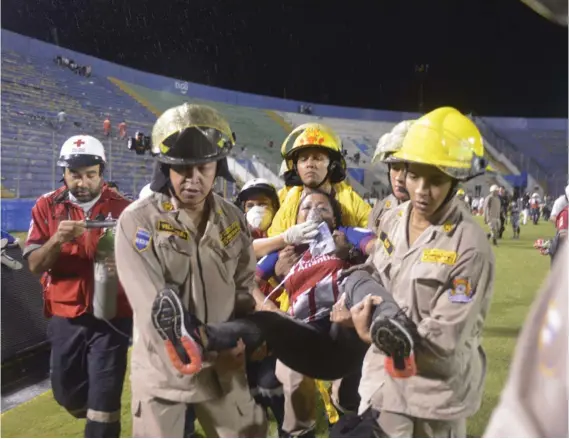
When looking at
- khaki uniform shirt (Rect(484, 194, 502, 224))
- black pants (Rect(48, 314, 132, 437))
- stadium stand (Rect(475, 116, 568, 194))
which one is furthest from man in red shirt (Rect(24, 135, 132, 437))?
khaki uniform shirt (Rect(484, 194, 502, 224))

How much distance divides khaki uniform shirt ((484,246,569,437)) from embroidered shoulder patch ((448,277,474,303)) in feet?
2.75

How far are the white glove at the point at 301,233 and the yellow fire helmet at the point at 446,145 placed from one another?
1.28ft

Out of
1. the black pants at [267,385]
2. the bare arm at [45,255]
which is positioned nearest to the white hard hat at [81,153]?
the bare arm at [45,255]

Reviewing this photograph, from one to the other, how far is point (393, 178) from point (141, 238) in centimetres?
91

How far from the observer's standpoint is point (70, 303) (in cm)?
186

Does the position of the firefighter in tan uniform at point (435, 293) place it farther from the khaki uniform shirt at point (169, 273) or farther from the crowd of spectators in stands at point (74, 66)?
the crowd of spectators in stands at point (74, 66)

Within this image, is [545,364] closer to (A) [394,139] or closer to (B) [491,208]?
(A) [394,139]

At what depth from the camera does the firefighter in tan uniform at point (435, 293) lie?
1.37 metres

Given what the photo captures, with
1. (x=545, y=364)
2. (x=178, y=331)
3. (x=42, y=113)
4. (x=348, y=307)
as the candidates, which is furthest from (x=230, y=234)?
(x=42, y=113)

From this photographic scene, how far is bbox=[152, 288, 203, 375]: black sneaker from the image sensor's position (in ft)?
4.44

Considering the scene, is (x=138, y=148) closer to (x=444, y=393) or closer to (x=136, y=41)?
(x=136, y=41)

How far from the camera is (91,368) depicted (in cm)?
181

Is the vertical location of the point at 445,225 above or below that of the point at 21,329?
above

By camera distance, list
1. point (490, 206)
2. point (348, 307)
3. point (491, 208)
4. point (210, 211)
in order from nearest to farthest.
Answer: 1. point (210, 211)
2. point (348, 307)
3. point (490, 206)
4. point (491, 208)
